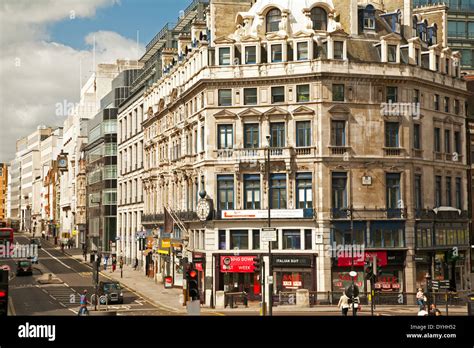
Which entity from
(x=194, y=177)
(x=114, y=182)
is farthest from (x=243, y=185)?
(x=114, y=182)

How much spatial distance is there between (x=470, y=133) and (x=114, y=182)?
5986cm

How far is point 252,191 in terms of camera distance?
65375mm

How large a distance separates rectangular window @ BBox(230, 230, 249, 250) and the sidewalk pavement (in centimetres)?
583

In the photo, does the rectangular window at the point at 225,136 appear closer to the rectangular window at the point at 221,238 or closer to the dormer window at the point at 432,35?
the rectangular window at the point at 221,238

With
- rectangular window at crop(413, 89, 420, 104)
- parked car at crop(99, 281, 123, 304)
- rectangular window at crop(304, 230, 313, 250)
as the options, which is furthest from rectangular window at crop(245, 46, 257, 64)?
parked car at crop(99, 281, 123, 304)

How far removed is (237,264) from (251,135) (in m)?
12.0

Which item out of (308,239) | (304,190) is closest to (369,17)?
(304,190)

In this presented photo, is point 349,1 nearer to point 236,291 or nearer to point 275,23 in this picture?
point 275,23

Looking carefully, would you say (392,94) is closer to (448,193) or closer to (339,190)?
(339,190)

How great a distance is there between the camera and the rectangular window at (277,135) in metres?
64.8

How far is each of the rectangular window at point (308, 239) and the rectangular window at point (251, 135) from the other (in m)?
9.27

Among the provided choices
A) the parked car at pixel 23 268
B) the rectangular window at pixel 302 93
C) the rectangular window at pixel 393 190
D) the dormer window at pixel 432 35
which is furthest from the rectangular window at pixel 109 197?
the rectangular window at pixel 393 190

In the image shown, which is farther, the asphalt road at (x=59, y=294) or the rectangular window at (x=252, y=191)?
the rectangular window at (x=252, y=191)

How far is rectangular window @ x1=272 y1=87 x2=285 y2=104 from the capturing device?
213 feet
